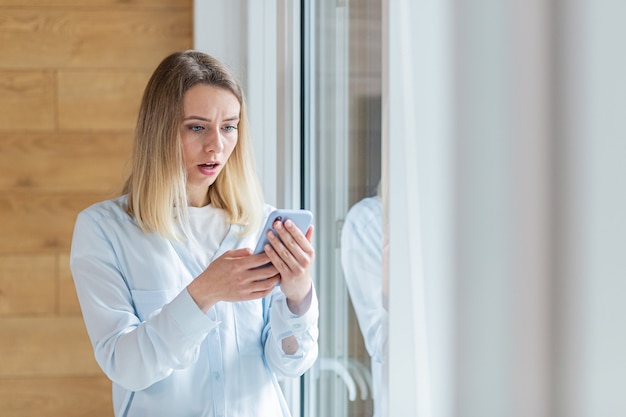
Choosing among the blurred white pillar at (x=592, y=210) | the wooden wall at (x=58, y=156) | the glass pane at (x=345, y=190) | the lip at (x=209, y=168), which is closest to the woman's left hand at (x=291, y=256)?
the glass pane at (x=345, y=190)

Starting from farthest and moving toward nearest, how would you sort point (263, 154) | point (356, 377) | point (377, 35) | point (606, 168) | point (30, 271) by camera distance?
1. point (30, 271)
2. point (263, 154)
3. point (356, 377)
4. point (377, 35)
5. point (606, 168)

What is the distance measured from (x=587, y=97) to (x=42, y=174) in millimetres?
2085

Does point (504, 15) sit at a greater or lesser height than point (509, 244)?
greater

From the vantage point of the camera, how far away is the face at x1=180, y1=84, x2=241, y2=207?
1299 millimetres

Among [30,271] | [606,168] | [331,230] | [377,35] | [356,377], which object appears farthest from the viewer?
[30,271]

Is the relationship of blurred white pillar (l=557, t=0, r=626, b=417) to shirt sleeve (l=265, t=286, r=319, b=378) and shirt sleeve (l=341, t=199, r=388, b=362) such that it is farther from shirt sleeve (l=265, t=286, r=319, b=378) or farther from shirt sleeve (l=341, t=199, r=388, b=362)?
shirt sleeve (l=265, t=286, r=319, b=378)

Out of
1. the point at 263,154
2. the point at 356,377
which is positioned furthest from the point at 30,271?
the point at 356,377

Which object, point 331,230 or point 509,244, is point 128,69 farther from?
point 509,244

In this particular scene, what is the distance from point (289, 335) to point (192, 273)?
7.9 inches

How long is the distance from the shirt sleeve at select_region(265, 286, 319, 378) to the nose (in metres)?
0.27

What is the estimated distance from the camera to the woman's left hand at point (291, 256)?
1153 millimetres

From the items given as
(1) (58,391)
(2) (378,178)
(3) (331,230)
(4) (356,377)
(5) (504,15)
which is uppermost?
(5) (504,15)

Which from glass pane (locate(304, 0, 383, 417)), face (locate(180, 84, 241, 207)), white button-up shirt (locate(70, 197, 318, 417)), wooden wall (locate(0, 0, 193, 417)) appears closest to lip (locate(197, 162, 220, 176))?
face (locate(180, 84, 241, 207))

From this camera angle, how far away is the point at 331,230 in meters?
1.54
